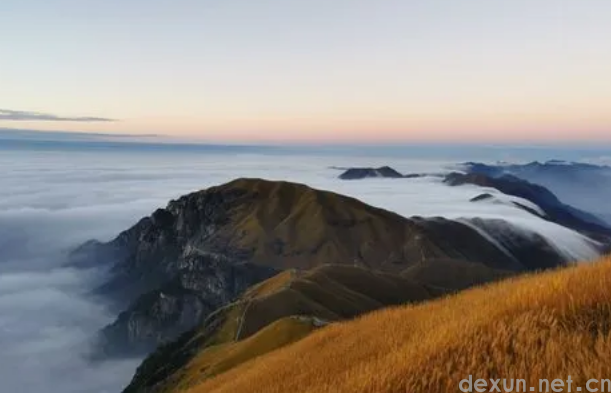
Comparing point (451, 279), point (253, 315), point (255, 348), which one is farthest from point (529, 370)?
point (451, 279)

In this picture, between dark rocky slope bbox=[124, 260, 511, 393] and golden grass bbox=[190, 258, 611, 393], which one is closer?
golden grass bbox=[190, 258, 611, 393]

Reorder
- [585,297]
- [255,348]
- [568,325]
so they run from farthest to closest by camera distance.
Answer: [255,348]
[585,297]
[568,325]

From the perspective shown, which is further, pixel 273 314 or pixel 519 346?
pixel 273 314

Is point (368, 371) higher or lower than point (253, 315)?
higher

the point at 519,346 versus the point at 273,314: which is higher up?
the point at 519,346

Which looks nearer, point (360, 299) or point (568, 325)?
point (568, 325)

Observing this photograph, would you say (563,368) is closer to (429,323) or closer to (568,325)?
(568,325)

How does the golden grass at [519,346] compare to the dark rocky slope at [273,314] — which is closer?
the golden grass at [519,346]

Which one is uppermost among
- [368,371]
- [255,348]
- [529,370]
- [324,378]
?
[529,370]

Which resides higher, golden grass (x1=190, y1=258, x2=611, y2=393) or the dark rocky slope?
golden grass (x1=190, y1=258, x2=611, y2=393)

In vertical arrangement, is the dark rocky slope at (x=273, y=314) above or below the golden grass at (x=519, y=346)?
below

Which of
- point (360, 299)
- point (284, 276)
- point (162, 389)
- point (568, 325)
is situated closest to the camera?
point (568, 325)
